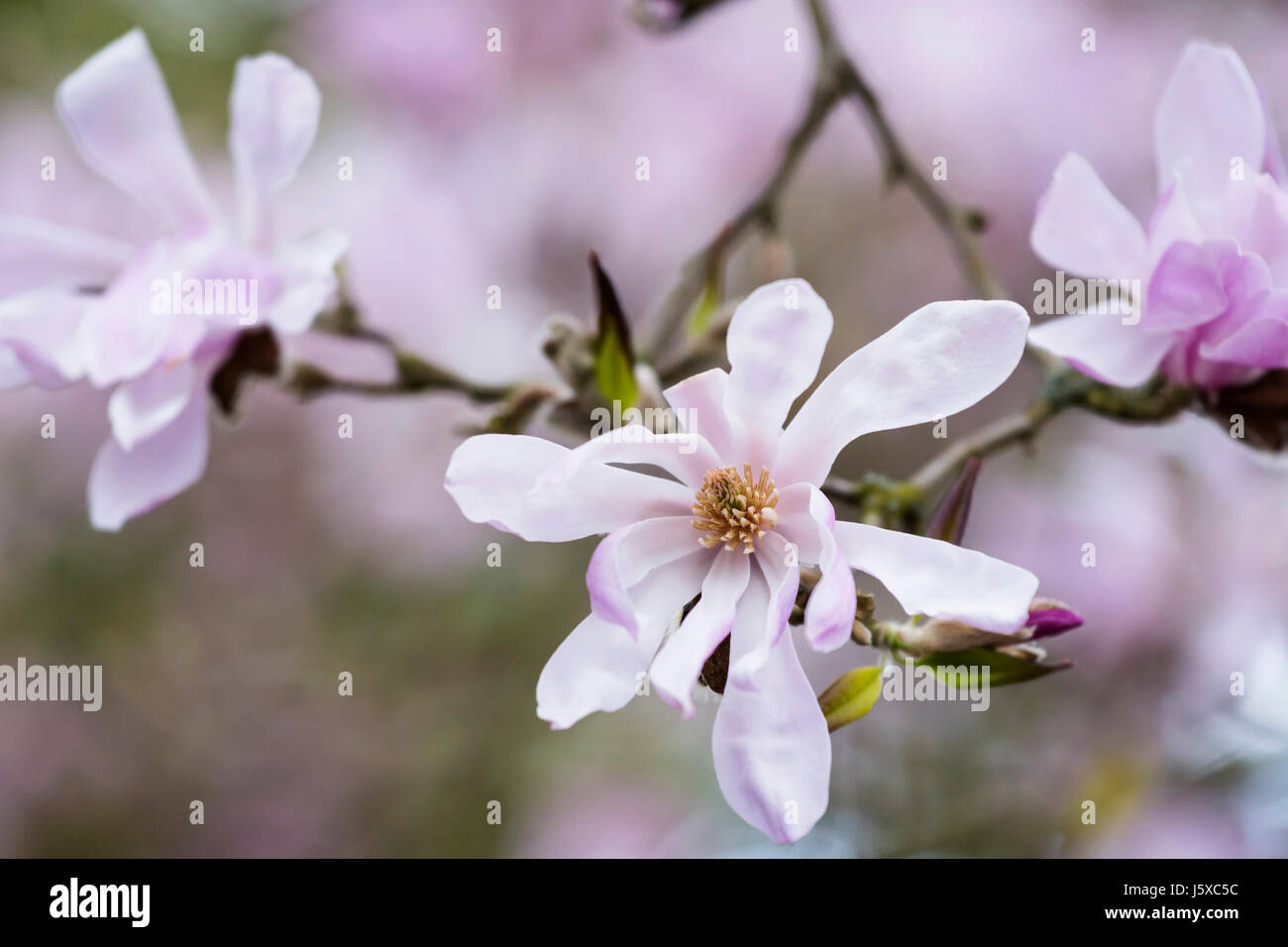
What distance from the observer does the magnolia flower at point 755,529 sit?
39 cm

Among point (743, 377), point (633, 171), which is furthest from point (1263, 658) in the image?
point (633, 171)

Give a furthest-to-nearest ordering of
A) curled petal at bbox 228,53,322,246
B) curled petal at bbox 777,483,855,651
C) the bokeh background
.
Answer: the bokeh background → curled petal at bbox 228,53,322,246 → curled petal at bbox 777,483,855,651

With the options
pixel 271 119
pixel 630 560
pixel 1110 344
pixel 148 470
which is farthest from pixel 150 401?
pixel 1110 344

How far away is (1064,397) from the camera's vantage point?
23.6 inches

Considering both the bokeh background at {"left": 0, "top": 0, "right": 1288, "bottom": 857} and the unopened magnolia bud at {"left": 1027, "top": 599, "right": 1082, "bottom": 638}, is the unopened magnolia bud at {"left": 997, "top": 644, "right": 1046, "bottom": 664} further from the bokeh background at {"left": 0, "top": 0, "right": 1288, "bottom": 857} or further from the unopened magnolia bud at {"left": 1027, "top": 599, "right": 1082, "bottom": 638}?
the bokeh background at {"left": 0, "top": 0, "right": 1288, "bottom": 857}

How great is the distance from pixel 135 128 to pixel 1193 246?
577 mm

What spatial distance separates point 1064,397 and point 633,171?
904 millimetres

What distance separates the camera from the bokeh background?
130 cm

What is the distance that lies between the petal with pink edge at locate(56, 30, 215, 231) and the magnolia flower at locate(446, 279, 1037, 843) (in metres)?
0.34

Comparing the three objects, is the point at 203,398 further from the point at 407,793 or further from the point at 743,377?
the point at 407,793

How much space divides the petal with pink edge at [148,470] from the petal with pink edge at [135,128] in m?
0.14

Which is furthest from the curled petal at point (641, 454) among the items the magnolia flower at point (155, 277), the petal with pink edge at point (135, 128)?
the petal with pink edge at point (135, 128)

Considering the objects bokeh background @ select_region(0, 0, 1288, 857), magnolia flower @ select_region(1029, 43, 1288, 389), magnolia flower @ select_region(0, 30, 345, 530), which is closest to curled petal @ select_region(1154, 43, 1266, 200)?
magnolia flower @ select_region(1029, 43, 1288, 389)

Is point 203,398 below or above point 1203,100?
below
